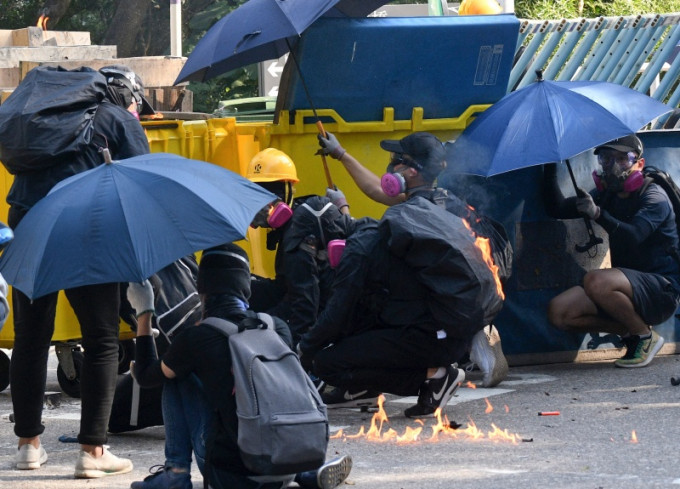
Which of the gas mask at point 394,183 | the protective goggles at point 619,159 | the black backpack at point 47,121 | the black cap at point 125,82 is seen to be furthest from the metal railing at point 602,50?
the black backpack at point 47,121

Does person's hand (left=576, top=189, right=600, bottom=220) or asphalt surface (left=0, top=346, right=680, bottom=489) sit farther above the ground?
person's hand (left=576, top=189, right=600, bottom=220)

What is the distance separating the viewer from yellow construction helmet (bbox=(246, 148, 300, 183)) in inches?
309

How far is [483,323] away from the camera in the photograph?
6.76 m

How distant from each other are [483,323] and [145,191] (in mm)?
2367

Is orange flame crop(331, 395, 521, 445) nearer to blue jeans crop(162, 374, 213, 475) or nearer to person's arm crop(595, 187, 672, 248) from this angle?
blue jeans crop(162, 374, 213, 475)

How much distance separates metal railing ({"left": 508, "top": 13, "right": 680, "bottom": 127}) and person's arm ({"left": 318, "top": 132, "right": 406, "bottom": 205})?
230cm

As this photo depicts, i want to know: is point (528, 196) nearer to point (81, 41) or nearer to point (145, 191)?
point (145, 191)

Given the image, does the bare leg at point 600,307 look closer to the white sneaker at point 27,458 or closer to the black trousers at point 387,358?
the black trousers at point 387,358

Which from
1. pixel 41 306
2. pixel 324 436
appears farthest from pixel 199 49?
pixel 324 436

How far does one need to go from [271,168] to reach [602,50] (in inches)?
135

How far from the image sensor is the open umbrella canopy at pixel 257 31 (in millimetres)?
7336

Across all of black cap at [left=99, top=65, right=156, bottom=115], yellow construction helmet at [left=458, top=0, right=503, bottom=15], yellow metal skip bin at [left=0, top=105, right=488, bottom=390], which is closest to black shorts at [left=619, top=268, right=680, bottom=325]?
yellow metal skip bin at [left=0, top=105, right=488, bottom=390]

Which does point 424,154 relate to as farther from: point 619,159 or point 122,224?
point 122,224

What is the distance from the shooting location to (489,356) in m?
7.76
